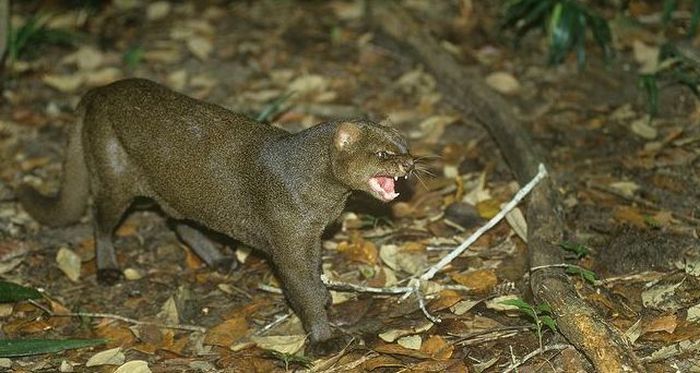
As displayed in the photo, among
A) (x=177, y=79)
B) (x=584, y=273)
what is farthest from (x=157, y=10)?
(x=584, y=273)

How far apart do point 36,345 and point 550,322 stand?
2.60 meters

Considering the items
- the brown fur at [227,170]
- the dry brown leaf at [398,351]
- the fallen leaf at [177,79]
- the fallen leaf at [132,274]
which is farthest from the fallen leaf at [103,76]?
the dry brown leaf at [398,351]

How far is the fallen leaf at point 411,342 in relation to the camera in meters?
4.94

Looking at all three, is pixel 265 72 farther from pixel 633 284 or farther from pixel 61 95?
pixel 633 284

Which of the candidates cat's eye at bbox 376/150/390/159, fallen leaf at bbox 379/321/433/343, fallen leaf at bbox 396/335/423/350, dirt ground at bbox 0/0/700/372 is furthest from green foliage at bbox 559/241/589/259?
cat's eye at bbox 376/150/390/159

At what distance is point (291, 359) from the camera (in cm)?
493

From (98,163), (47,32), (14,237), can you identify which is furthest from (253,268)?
(47,32)

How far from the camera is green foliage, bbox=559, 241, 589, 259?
523 cm

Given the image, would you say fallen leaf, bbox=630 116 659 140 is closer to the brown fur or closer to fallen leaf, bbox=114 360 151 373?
Answer: the brown fur

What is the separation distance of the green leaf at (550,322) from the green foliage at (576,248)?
2.20ft

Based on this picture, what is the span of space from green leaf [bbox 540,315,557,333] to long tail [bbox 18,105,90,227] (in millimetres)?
2984

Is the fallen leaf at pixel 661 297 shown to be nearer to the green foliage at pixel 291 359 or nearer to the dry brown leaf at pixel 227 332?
the green foliage at pixel 291 359

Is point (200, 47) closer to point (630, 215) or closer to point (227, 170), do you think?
point (227, 170)

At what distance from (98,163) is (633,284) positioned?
305cm
